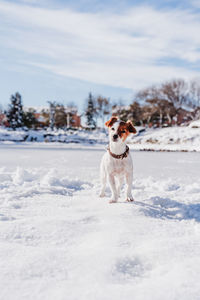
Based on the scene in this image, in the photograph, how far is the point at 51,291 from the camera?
1270 millimetres

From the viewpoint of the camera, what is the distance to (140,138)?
27734 millimetres

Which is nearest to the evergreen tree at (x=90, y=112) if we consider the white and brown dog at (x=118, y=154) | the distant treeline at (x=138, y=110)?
the distant treeline at (x=138, y=110)

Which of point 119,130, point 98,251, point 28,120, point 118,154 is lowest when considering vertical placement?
point 98,251

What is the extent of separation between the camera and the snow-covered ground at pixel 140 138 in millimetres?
22141

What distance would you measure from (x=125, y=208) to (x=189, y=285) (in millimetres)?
1472

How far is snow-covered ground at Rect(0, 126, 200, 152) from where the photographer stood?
2214 centimetres

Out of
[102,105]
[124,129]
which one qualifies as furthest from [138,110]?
[124,129]

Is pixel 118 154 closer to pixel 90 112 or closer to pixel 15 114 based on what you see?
pixel 15 114

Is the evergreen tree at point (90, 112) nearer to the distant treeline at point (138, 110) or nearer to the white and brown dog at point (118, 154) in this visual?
the distant treeline at point (138, 110)

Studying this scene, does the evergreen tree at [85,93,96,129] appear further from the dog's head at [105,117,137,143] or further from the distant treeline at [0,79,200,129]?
the dog's head at [105,117,137,143]

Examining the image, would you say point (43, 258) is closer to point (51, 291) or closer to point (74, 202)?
point (51, 291)

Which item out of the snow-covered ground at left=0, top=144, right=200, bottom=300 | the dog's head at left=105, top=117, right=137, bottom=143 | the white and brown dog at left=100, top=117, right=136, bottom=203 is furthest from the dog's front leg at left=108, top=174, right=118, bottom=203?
the dog's head at left=105, top=117, right=137, bottom=143

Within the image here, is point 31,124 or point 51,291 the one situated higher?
point 31,124

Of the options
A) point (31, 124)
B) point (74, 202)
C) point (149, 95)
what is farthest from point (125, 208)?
point (31, 124)
